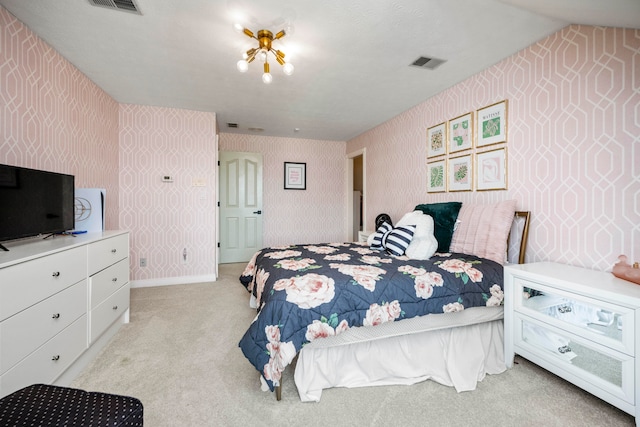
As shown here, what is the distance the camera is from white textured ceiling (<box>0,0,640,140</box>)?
1.79 meters

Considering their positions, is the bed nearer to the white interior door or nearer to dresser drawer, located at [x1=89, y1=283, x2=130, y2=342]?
dresser drawer, located at [x1=89, y1=283, x2=130, y2=342]

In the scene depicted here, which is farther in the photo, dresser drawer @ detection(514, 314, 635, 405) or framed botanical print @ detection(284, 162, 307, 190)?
framed botanical print @ detection(284, 162, 307, 190)

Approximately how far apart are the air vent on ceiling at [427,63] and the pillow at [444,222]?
1300 millimetres

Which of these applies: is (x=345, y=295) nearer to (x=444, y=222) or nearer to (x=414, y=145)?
(x=444, y=222)

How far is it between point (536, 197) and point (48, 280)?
130 inches

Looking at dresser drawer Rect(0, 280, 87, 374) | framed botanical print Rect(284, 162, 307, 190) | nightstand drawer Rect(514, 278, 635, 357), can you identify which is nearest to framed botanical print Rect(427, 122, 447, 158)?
nightstand drawer Rect(514, 278, 635, 357)

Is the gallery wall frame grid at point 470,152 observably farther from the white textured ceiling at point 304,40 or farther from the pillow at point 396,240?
the pillow at point 396,240

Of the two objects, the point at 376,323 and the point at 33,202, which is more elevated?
the point at 33,202

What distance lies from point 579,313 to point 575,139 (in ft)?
4.05

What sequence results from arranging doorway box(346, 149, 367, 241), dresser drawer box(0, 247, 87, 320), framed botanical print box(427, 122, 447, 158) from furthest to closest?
doorway box(346, 149, 367, 241), framed botanical print box(427, 122, 447, 158), dresser drawer box(0, 247, 87, 320)

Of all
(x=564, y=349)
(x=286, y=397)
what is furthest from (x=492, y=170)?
(x=286, y=397)

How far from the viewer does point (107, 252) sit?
211cm

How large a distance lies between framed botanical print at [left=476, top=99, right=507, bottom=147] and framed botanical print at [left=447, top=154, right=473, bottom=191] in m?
0.22

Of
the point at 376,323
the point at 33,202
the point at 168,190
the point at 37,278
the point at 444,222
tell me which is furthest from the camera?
the point at 168,190
